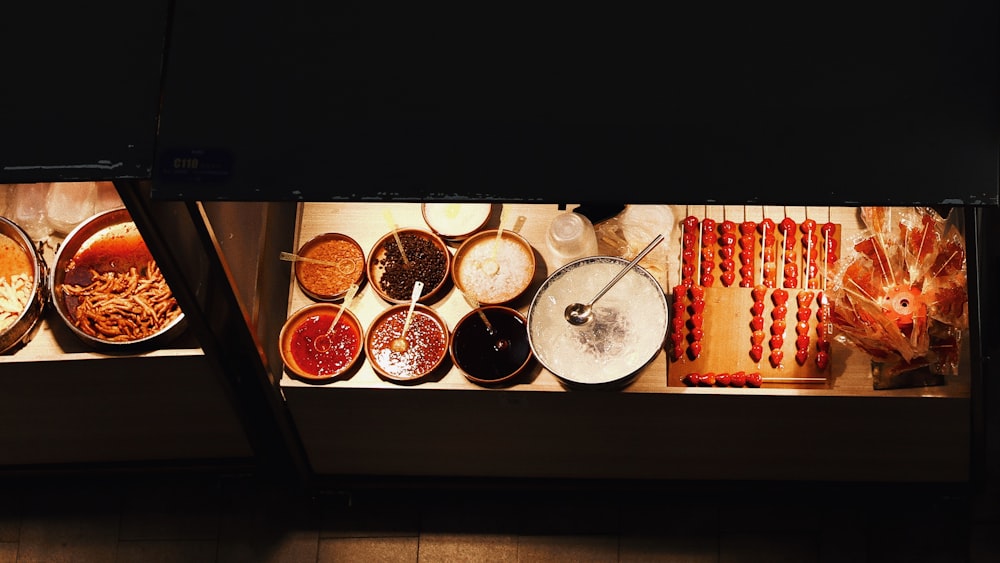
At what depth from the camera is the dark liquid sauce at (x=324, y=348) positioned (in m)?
2.60

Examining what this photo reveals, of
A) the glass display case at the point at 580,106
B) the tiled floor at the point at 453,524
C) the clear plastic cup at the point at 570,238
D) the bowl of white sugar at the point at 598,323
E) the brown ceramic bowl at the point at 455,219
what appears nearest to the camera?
the glass display case at the point at 580,106

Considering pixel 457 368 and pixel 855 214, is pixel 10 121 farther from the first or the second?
pixel 855 214

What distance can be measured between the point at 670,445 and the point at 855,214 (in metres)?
0.97

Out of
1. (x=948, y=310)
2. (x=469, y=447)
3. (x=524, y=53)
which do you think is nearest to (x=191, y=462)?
(x=469, y=447)

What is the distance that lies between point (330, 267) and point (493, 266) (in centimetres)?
52

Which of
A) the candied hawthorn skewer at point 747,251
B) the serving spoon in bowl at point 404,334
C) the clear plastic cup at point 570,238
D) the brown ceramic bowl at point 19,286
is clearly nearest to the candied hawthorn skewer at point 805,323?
the candied hawthorn skewer at point 747,251

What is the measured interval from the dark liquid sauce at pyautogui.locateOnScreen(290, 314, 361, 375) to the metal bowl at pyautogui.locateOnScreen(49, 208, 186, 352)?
37 centimetres

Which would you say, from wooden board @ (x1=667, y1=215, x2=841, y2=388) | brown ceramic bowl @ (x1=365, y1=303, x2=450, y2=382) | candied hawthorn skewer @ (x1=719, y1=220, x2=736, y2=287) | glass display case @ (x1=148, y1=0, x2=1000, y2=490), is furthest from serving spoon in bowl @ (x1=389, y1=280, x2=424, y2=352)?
glass display case @ (x1=148, y1=0, x2=1000, y2=490)

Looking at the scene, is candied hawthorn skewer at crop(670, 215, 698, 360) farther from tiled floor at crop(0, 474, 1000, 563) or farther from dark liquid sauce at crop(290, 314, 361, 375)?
dark liquid sauce at crop(290, 314, 361, 375)

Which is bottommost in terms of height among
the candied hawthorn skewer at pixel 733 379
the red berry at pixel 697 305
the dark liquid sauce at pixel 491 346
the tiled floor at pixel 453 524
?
the tiled floor at pixel 453 524

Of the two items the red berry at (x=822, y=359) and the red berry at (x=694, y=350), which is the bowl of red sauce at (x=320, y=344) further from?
the red berry at (x=822, y=359)

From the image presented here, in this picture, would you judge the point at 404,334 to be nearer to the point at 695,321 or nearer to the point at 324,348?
the point at 324,348

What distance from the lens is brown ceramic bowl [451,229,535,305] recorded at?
2607 millimetres

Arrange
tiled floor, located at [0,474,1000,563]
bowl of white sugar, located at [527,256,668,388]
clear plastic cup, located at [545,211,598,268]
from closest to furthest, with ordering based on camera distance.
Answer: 1. bowl of white sugar, located at [527,256,668,388]
2. clear plastic cup, located at [545,211,598,268]
3. tiled floor, located at [0,474,1000,563]
